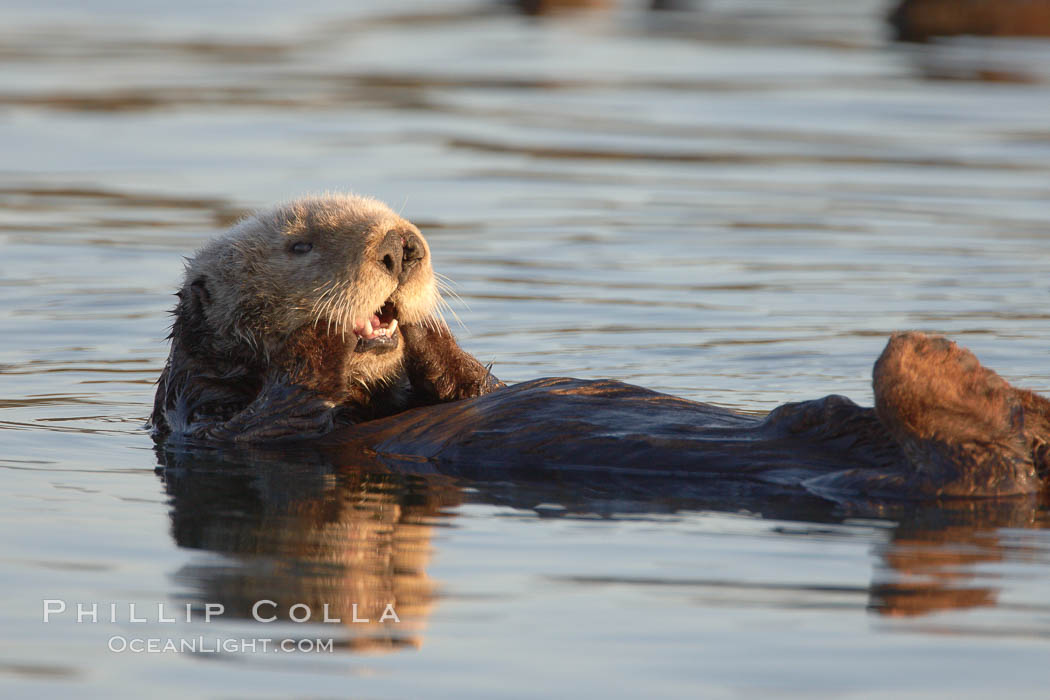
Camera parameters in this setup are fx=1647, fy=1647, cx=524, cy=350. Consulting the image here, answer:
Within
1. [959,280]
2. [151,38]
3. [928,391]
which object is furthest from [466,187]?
[151,38]

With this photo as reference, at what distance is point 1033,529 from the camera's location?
4031mm

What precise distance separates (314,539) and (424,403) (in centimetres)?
139

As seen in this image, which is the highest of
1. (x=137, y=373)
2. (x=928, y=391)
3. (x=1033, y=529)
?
(x=928, y=391)

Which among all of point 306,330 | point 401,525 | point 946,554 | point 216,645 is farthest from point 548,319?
point 216,645

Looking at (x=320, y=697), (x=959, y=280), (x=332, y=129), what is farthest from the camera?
(x=332, y=129)

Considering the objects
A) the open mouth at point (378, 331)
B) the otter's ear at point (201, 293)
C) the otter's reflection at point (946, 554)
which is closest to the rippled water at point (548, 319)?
the otter's reflection at point (946, 554)

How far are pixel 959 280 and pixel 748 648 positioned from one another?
5.51 m

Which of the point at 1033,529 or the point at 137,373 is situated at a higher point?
the point at 1033,529

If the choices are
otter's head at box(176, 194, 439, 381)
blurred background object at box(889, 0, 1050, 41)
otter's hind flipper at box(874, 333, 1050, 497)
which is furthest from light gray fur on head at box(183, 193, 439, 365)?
blurred background object at box(889, 0, 1050, 41)

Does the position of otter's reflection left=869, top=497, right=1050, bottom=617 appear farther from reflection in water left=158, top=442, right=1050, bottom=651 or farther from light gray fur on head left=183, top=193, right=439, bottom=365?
light gray fur on head left=183, top=193, right=439, bottom=365

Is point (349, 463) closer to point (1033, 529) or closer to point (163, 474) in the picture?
point (163, 474)

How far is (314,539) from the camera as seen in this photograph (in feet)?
13.6

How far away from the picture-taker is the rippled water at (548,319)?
10.8ft

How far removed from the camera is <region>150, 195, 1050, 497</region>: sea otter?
13.7 feet
